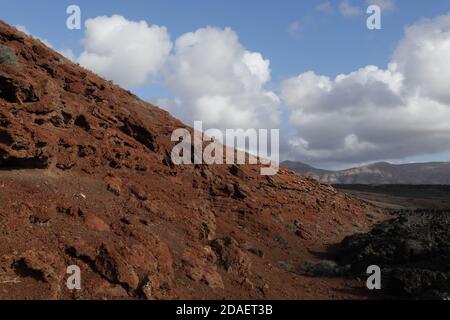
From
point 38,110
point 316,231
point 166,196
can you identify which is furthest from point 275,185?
point 38,110

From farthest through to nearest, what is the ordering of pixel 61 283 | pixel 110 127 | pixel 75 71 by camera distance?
1. pixel 75 71
2. pixel 110 127
3. pixel 61 283

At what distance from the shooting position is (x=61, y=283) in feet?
35.5

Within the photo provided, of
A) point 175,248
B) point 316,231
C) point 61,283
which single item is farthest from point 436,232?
point 61,283

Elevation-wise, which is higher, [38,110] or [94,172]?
[38,110]

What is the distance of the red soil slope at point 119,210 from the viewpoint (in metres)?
11.7

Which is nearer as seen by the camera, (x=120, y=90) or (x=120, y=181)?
(x=120, y=181)

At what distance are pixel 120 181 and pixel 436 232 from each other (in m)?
15.8

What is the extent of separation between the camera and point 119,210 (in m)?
15.4

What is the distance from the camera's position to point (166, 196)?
19.2 metres

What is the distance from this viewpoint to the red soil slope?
11.7 metres

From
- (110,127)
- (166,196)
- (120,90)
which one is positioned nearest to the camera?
(166,196)

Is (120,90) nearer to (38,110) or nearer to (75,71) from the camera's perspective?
(75,71)

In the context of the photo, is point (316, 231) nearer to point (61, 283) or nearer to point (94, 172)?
point (94, 172)

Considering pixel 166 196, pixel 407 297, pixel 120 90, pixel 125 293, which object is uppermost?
pixel 120 90
